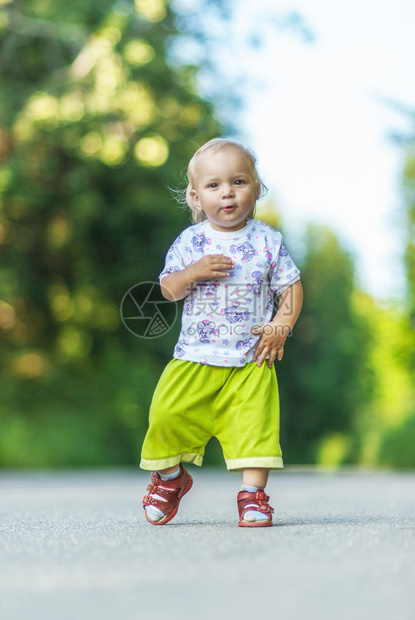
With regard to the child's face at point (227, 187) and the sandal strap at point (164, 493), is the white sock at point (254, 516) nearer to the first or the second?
the sandal strap at point (164, 493)

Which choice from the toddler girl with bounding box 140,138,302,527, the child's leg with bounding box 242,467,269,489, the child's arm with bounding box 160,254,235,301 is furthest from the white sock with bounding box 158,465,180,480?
the child's arm with bounding box 160,254,235,301

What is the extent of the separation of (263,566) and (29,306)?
1638 cm

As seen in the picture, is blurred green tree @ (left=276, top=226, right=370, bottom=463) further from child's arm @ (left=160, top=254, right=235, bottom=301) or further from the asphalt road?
the asphalt road

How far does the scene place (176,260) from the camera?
14.2 ft

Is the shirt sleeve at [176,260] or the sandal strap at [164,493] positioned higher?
the shirt sleeve at [176,260]

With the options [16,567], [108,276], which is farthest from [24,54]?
[16,567]

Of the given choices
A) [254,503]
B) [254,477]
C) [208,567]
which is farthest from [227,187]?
[208,567]

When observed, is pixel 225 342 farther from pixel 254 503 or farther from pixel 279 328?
pixel 254 503

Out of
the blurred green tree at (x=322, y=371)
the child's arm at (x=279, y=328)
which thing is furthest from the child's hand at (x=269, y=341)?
the blurred green tree at (x=322, y=371)

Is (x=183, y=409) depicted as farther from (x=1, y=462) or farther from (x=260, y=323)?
→ (x=1, y=462)

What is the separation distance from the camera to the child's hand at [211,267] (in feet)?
13.5

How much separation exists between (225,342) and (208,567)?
1.56 m

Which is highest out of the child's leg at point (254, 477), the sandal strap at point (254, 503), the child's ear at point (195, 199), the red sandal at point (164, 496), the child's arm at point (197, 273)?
the child's ear at point (195, 199)

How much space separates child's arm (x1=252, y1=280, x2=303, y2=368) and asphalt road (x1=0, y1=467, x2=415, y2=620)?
0.70 m
